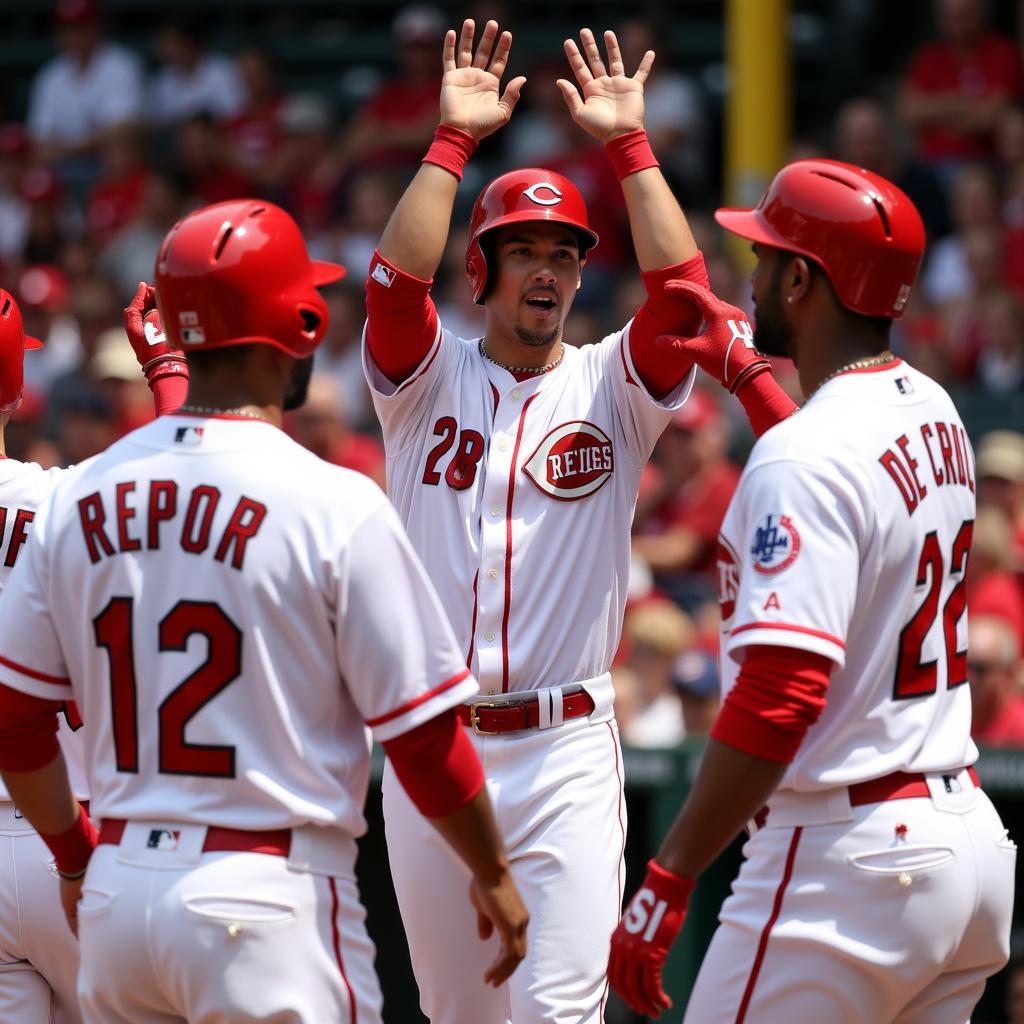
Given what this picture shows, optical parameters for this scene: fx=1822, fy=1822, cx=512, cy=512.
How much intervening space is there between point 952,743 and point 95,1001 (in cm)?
150

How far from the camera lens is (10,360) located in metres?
3.76

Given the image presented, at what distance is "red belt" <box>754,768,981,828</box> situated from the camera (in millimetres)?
3062

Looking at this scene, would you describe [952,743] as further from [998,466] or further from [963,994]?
[998,466]

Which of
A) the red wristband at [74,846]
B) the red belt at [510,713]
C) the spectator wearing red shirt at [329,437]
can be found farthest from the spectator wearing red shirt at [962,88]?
the red wristband at [74,846]

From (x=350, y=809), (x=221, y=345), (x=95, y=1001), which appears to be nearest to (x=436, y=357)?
(x=221, y=345)

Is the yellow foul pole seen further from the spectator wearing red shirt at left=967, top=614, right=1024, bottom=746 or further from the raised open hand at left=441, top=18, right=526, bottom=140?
the raised open hand at left=441, top=18, right=526, bottom=140

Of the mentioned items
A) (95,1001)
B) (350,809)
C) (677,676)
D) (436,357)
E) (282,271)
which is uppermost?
(282,271)

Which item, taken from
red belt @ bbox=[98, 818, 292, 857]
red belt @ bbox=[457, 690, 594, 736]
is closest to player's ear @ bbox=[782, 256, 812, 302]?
red belt @ bbox=[457, 690, 594, 736]

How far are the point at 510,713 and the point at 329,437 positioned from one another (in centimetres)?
434

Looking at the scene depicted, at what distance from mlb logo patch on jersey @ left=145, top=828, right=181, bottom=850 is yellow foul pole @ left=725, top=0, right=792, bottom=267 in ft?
24.6

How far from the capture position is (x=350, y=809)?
9.78ft

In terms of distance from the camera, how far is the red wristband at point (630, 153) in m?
4.16

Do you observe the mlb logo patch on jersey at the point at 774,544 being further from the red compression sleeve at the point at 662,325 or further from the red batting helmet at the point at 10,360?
the red batting helmet at the point at 10,360

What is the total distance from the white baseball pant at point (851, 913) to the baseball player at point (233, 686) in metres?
0.39
